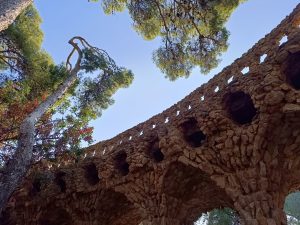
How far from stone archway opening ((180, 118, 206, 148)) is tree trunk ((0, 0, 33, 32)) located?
538 cm

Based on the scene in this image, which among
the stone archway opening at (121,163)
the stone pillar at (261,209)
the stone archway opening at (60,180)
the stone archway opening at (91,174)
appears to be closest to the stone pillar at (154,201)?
the stone archway opening at (121,163)

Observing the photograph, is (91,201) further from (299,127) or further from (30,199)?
(299,127)

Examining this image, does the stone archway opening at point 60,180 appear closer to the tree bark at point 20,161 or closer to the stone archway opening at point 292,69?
the tree bark at point 20,161

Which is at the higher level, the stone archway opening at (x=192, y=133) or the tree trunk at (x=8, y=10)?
the tree trunk at (x=8, y=10)

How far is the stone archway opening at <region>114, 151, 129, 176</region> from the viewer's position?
36.3 feet

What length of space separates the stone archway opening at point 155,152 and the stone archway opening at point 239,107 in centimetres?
267

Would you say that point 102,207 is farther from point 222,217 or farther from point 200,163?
point 222,217

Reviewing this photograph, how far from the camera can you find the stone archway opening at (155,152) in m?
10.2

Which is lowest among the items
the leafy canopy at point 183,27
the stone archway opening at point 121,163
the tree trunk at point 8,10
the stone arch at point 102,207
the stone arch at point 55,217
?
the stone arch at point 102,207

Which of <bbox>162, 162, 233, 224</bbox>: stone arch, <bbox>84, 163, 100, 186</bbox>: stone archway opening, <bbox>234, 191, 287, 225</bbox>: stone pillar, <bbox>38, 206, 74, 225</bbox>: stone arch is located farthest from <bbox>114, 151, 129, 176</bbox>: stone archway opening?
<bbox>234, 191, 287, 225</bbox>: stone pillar

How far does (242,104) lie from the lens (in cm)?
861

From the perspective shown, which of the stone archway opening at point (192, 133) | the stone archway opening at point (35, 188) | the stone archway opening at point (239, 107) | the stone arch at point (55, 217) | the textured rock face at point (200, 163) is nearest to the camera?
the textured rock face at point (200, 163)

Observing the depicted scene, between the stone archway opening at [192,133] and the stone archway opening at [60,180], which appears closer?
the stone archway opening at [192,133]

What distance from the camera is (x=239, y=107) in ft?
28.5
